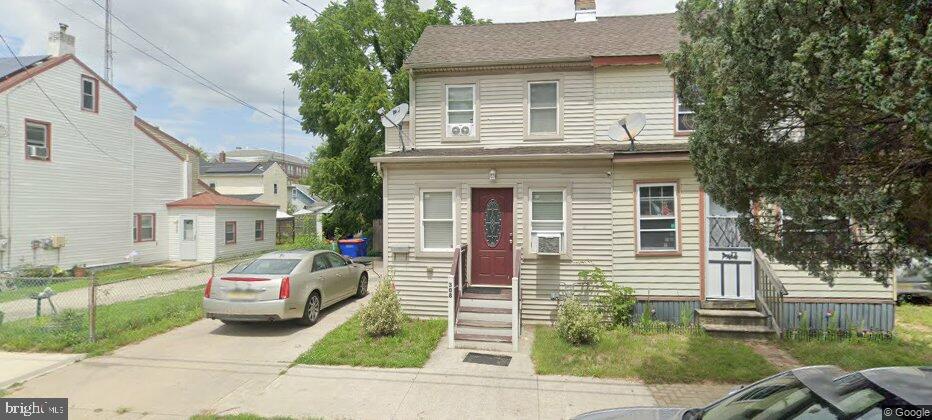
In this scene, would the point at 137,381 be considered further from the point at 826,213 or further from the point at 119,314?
the point at 826,213

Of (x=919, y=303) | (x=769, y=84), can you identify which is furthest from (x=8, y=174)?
(x=919, y=303)

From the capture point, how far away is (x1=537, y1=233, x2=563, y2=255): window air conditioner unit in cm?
850

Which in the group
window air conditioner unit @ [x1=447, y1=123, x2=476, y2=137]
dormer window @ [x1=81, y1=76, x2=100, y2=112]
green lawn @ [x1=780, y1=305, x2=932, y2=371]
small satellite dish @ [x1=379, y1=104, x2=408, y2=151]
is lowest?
green lawn @ [x1=780, y1=305, x2=932, y2=371]

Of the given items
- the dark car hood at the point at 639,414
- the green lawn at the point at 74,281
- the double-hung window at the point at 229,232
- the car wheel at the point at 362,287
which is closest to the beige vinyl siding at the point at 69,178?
the green lawn at the point at 74,281

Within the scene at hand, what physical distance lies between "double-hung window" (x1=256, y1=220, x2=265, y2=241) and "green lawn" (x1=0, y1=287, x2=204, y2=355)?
14.5m

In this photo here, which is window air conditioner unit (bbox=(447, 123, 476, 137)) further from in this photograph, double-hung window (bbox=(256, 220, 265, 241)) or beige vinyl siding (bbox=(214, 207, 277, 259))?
double-hung window (bbox=(256, 220, 265, 241))

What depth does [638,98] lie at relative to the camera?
9.42 metres

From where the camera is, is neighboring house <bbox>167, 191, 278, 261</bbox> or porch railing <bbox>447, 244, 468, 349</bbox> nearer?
porch railing <bbox>447, 244, 468, 349</bbox>

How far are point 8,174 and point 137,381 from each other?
1370 centimetres

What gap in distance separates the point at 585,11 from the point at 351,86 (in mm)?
11740

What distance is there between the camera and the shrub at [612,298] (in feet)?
27.2

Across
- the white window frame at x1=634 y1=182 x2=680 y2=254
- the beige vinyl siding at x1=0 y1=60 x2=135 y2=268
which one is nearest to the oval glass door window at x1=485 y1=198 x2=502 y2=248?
the white window frame at x1=634 y1=182 x2=680 y2=254

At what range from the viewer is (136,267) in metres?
18.2

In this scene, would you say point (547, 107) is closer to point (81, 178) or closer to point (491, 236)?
point (491, 236)
